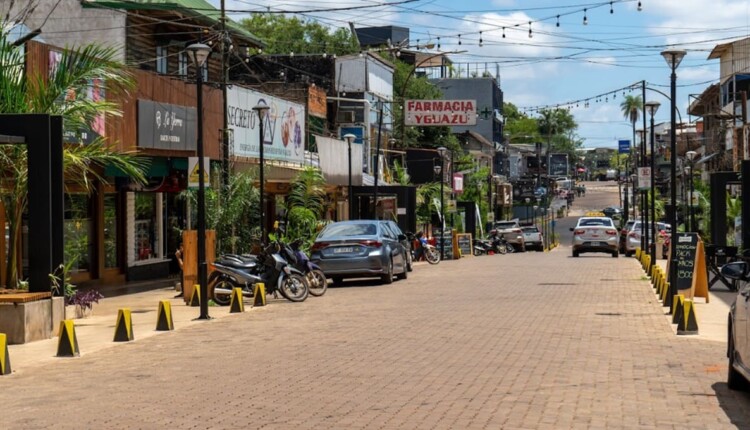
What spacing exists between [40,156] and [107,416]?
7.91m

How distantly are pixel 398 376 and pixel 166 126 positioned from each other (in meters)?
16.3

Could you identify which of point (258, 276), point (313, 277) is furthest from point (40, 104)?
point (313, 277)

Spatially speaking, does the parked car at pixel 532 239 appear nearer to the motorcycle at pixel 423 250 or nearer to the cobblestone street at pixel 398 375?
the motorcycle at pixel 423 250

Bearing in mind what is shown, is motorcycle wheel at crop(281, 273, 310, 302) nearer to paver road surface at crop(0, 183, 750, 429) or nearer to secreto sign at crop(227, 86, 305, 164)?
paver road surface at crop(0, 183, 750, 429)

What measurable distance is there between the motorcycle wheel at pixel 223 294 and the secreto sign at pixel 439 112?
39.7 metres

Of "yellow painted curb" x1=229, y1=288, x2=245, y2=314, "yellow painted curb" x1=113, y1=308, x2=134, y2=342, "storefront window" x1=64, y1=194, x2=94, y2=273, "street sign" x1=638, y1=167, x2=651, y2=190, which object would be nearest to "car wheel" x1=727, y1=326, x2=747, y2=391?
"yellow painted curb" x1=113, y1=308, x2=134, y2=342

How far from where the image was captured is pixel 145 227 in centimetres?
3291

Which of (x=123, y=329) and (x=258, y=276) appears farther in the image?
(x=258, y=276)

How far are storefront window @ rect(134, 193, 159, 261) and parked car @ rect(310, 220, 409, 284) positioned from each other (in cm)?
641

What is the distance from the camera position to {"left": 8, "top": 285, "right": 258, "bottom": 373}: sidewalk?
14961mm

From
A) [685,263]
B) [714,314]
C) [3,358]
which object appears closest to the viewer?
[3,358]

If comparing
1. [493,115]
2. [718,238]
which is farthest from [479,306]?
[493,115]

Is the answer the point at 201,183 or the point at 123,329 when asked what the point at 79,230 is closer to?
the point at 201,183

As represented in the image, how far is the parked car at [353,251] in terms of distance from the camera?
27625 millimetres
